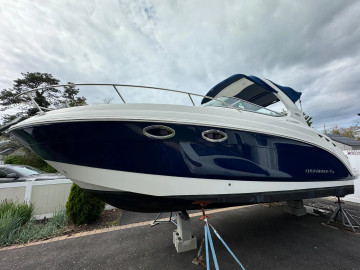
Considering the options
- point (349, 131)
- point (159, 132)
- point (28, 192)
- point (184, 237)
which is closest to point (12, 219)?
point (28, 192)

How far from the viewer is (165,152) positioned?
69.4 inches

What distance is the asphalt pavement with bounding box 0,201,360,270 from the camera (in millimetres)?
2301

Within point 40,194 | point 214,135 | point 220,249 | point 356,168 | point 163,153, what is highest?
point 214,135

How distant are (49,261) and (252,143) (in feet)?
10.9

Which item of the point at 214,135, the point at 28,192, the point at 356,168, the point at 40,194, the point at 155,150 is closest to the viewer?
the point at 155,150

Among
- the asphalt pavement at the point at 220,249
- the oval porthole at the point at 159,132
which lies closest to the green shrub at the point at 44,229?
the asphalt pavement at the point at 220,249

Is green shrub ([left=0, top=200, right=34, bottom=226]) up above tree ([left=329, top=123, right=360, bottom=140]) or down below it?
below

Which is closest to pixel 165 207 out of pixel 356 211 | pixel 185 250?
pixel 185 250

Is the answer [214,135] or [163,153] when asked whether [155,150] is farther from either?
[214,135]

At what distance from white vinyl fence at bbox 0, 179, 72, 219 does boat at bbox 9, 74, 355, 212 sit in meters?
2.87

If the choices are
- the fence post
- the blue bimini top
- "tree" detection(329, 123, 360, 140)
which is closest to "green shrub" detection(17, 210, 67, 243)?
the fence post

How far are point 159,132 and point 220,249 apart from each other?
215 cm

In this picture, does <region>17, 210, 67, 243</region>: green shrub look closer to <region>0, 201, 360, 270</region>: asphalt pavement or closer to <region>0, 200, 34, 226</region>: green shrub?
<region>0, 200, 34, 226</region>: green shrub

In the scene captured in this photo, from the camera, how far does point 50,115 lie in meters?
1.75
